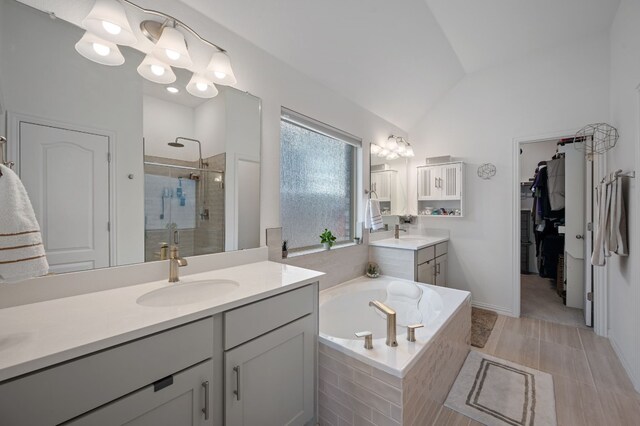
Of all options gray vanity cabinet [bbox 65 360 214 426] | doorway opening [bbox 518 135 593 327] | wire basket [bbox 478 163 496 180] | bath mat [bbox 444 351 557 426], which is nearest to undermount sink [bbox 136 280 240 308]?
gray vanity cabinet [bbox 65 360 214 426]

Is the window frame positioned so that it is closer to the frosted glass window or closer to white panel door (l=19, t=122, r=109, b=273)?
the frosted glass window

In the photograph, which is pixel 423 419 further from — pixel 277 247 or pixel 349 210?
pixel 349 210

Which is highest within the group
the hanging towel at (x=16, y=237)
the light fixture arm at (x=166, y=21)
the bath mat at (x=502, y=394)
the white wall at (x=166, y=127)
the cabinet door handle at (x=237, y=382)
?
the light fixture arm at (x=166, y=21)

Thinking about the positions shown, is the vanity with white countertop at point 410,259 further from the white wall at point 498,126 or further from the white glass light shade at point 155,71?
the white glass light shade at point 155,71

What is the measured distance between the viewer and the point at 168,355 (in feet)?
2.95

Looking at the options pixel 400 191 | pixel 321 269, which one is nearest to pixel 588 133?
pixel 400 191

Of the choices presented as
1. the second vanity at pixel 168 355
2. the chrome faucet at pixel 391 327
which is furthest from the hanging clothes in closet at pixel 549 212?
the second vanity at pixel 168 355

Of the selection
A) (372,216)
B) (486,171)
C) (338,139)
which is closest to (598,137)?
(486,171)

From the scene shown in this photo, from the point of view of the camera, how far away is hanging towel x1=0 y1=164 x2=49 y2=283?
2.53 ft

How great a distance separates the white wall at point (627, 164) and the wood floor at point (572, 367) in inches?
5.4

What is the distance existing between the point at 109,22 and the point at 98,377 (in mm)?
1415

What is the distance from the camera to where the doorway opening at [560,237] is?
2996 mm

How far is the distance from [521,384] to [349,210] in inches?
78.6

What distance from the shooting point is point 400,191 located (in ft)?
12.0
